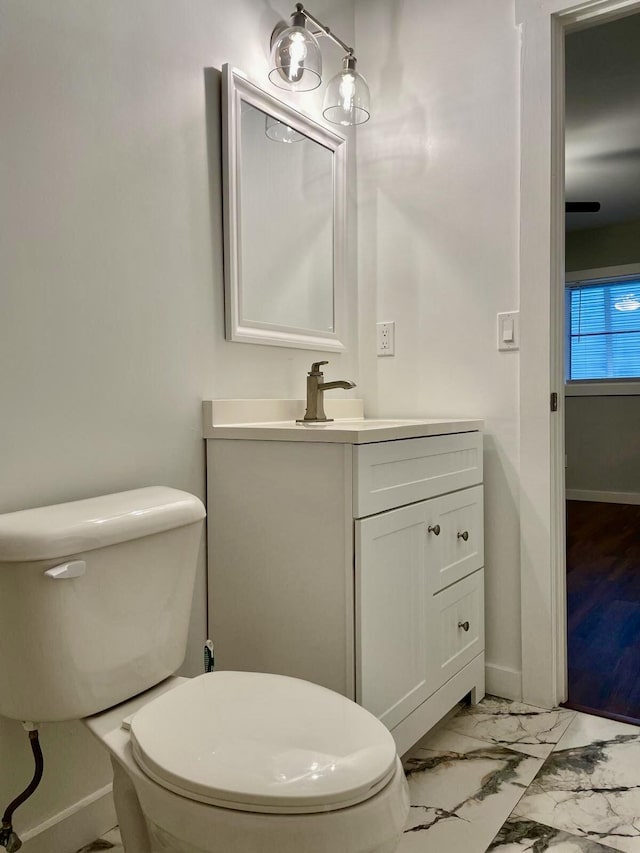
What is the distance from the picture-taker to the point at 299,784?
2.77 feet

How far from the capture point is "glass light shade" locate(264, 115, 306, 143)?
1.81m

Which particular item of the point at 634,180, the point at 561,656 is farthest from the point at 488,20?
the point at 634,180

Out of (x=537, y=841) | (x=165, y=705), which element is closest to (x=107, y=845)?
(x=165, y=705)

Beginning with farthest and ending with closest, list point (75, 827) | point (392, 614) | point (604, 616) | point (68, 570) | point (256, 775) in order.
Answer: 1. point (604, 616)
2. point (392, 614)
3. point (75, 827)
4. point (68, 570)
5. point (256, 775)

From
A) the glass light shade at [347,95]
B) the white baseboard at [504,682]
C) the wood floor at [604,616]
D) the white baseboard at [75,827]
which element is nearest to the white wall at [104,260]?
the white baseboard at [75,827]

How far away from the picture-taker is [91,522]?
1.10m

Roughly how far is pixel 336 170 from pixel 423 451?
41.1 inches

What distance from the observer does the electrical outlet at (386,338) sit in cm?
214

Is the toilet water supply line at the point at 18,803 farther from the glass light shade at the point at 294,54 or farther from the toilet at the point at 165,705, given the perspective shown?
the glass light shade at the point at 294,54

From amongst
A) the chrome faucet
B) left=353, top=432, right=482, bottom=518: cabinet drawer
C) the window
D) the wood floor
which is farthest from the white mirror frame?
the window

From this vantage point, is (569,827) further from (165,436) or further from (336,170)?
(336,170)

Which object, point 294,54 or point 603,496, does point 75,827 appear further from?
point 603,496

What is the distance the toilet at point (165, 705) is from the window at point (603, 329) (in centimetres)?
471

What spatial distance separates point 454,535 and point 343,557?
496 millimetres
